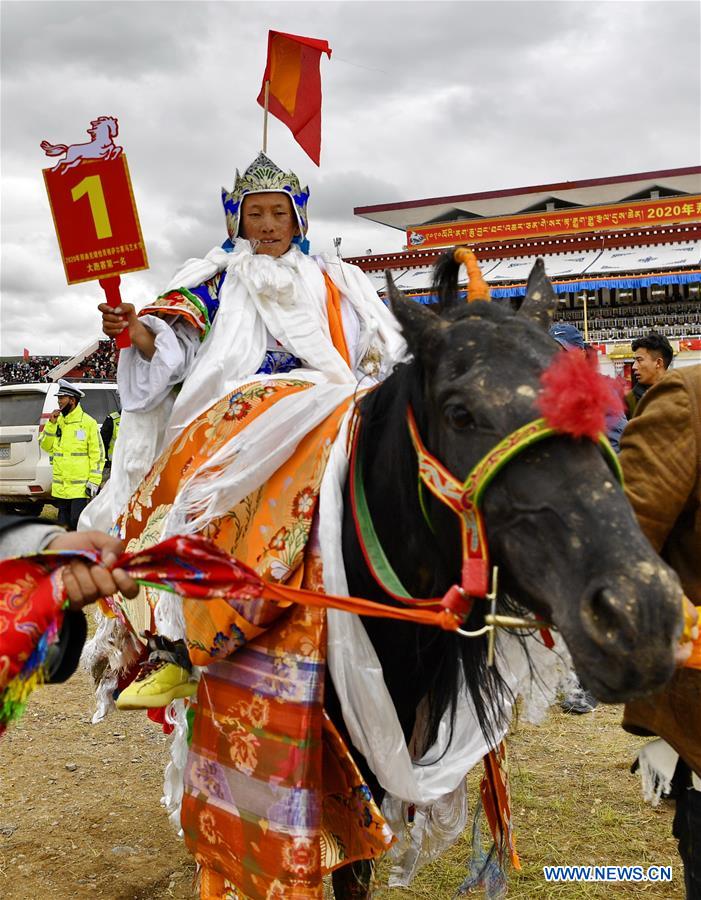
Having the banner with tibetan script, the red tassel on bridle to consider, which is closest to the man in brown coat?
the red tassel on bridle

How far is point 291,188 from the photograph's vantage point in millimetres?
3326

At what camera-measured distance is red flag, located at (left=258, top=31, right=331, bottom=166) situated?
3645mm

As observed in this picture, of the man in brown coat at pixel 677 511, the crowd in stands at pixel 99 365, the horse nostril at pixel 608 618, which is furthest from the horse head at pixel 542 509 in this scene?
the crowd in stands at pixel 99 365

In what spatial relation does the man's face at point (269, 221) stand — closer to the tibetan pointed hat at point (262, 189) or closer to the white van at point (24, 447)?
the tibetan pointed hat at point (262, 189)

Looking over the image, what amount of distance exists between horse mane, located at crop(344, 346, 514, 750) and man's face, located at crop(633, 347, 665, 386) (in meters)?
3.85

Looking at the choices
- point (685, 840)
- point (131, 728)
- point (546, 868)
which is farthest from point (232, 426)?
point (131, 728)

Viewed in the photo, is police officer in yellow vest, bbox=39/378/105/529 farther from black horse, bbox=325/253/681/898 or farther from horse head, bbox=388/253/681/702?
horse head, bbox=388/253/681/702

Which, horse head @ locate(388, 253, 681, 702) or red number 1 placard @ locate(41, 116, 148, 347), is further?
red number 1 placard @ locate(41, 116, 148, 347)

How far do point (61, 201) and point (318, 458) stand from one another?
4.21 ft

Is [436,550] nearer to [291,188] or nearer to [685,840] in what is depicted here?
[685,840]

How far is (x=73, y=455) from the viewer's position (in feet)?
29.8

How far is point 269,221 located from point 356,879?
8.25 ft

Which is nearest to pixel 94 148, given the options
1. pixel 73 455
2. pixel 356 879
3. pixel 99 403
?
pixel 356 879

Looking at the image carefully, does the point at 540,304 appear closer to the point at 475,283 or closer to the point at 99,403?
the point at 475,283
